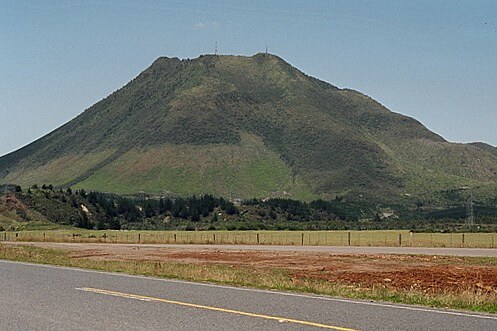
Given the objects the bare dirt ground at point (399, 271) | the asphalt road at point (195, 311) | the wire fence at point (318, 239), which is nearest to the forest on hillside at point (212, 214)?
the wire fence at point (318, 239)

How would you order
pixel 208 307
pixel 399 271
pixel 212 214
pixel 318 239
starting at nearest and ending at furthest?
pixel 208 307
pixel 399 271
pixel 318 239
pixel 212 214

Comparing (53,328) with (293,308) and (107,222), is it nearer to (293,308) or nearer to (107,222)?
(293,308)

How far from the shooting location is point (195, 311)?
14711 millimetres

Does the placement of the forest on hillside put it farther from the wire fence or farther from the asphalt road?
the asphalt road

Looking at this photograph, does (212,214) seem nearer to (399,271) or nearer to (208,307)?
(399,271)

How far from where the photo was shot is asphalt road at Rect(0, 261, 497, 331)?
42.4 feet

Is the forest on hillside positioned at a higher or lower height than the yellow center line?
higher

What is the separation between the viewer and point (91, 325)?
517 inches

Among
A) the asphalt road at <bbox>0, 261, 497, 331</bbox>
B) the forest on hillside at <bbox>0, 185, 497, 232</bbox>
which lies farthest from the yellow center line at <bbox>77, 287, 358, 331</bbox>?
the forest on hillside at <bbox>0, 185, 497, 232</bbox>

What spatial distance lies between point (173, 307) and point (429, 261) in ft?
98.4

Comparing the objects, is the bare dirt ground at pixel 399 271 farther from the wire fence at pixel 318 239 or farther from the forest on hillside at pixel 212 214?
the forest on hillside at pixel 212 214

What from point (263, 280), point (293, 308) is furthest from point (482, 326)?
point (263, 280)

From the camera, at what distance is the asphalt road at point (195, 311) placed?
12922mm

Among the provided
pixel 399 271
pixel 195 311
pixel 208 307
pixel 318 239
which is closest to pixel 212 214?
pixel 318 239
